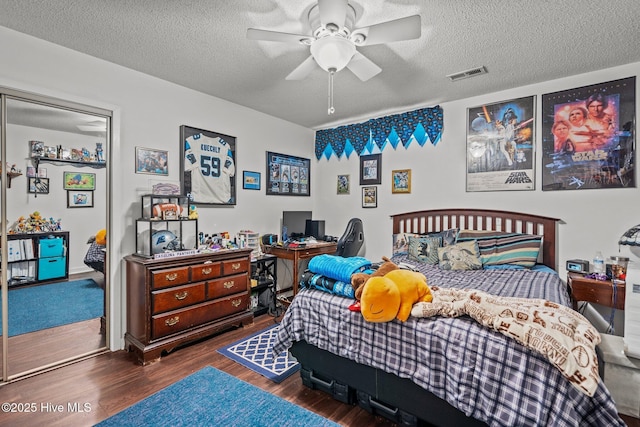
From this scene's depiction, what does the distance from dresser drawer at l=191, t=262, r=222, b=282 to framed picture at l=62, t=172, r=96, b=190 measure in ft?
3.80

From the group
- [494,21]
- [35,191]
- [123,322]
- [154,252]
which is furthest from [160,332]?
[494,21]

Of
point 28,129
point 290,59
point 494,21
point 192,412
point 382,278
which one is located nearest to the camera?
point 382,278

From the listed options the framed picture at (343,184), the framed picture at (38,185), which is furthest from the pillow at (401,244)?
the framed picture at (38,185)

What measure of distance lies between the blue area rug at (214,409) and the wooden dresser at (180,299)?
1.86ft

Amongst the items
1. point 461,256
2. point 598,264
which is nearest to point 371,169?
point 461,256

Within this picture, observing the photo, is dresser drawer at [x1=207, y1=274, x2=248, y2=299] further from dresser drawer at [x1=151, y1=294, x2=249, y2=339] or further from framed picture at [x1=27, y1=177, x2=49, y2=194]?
framed picture at [x1=27, y1=177, x2=49, y2=194]

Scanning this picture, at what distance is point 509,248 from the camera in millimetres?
3000

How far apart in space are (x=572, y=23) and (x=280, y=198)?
11.5ft

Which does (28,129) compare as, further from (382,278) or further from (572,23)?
(572,23)

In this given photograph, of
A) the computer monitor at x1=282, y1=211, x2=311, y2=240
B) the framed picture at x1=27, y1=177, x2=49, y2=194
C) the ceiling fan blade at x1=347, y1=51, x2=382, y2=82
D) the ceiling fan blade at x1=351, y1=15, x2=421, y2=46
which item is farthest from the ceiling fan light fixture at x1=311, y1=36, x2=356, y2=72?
the computer monitor at x1=282, y1=211, x2=311, y2=240

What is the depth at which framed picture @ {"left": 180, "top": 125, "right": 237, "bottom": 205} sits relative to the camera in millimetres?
3287

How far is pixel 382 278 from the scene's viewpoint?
170cm

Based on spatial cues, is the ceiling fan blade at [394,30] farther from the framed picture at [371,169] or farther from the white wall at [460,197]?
the framed picture at [371,169]

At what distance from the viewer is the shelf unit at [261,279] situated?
11.8 feet
